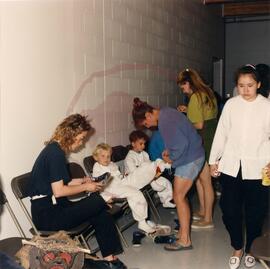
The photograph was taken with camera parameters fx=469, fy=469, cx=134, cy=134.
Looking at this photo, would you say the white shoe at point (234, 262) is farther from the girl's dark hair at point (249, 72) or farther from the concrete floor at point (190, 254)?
the girl's dark hair at point (249, 72)

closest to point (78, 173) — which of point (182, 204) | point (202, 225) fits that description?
point (182, 204)

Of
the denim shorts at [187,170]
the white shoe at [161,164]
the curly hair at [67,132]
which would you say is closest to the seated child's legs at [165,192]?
the white shoe at [161,164]

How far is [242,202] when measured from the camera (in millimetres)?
3273

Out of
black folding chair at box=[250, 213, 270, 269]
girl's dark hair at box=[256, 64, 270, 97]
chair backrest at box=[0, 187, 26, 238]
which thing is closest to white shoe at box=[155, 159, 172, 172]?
girl's dark hair at box=[256, 64, 270, 97]

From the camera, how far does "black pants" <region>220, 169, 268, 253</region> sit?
10.4 feet

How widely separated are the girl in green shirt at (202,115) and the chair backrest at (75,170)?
3.72ft

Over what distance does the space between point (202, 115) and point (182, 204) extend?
1.14m

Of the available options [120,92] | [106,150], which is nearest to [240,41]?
[120,92]

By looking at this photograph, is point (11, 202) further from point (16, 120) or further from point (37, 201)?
point (16, 120)

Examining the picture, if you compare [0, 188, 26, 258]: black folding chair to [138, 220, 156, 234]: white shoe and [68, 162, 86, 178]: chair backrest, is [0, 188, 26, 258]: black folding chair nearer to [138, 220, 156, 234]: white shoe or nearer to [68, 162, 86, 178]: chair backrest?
[68, 162, 86, 178]: chair backrest

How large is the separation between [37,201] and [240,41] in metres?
9.02

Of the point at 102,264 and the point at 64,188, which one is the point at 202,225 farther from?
the point at 64,188

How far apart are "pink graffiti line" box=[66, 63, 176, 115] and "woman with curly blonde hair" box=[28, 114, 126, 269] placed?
0.73m

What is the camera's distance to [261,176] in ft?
10.2
